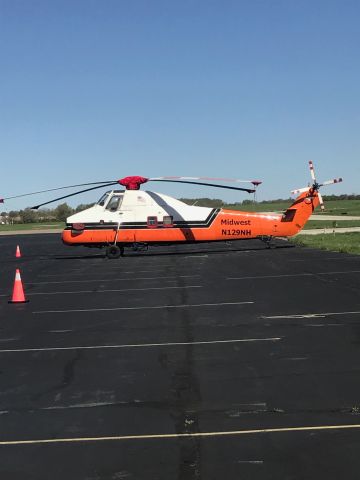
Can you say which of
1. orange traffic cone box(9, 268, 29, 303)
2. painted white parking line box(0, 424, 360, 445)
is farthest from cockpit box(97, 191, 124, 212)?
painted white parking line box(0, 424, 360, 445)

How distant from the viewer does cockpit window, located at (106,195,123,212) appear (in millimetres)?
27891

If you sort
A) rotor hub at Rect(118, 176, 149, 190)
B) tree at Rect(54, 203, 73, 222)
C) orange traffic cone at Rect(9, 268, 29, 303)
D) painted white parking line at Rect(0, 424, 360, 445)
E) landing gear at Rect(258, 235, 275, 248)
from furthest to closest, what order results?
1. tree at Rect(54, 203, 73, 222)
2. landing gear at Rect(258, 235, 275, 248)
3. rotor hub at Rect(118, 176, 149, 190)
4. orange traffic cone at Rect(9, 268, 29, 303)
5. painted white parking line at Rect(0, 424, 360, 445)

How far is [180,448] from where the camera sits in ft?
15.9

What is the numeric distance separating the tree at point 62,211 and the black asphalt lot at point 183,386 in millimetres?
106990

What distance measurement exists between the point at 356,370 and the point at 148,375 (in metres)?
2.64

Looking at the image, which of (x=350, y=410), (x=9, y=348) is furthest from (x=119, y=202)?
(x=350, y=410)

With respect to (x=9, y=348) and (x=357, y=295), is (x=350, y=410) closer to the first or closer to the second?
(x=9, y=348)

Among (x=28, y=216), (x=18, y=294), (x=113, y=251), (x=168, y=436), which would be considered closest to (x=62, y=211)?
(x=28, y=216)

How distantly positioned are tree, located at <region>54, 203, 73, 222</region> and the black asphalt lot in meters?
107

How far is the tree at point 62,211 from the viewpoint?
120 metres

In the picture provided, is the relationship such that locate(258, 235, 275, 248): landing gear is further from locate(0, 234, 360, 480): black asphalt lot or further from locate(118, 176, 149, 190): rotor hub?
locate(0, 234, 360, 480): black asphalt lot

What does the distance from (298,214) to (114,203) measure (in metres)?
9.91

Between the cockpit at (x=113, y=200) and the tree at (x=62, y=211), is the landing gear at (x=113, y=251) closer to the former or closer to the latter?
the cockpit at (x=113, y=200)

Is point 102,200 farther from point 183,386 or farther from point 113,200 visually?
point 183,386
